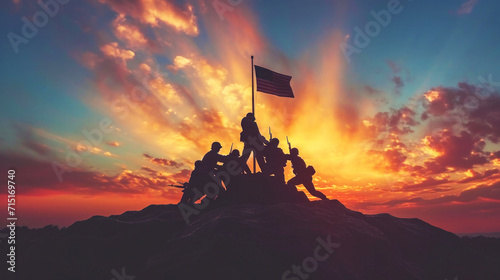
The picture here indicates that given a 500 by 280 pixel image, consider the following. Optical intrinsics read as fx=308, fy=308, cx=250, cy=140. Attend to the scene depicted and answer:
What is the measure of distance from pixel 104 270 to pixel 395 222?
36.8ft

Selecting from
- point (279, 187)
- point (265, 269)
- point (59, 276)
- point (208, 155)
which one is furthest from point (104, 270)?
point (279, 187)

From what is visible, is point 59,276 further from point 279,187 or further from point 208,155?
point 279,187

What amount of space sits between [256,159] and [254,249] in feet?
22.3

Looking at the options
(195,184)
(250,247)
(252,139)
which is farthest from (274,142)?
(250,247)

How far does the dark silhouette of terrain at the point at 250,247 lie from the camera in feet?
23.6

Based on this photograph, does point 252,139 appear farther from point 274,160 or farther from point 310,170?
point 310,170

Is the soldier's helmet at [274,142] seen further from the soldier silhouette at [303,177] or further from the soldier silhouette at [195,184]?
the soldier silhouette at [195,184]

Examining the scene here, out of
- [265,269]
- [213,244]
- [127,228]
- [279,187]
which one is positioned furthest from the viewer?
[279,187]

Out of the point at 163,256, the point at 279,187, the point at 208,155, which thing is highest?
the point at 208,155

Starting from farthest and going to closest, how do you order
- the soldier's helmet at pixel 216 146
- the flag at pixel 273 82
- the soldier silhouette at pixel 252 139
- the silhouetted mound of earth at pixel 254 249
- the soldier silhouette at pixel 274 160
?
the flag at pixel 273 82
the soldier's helmet at pixel 216 146
the soldier silhouette at pixel 252 139
the soldier silhouette at pixel 274 160
the silhouetted mound of earth at pixel 254 249

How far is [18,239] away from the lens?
10.9 m

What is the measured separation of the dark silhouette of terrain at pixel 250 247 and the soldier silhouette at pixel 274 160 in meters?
0.76

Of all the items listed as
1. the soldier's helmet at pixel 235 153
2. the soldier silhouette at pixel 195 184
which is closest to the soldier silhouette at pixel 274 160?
Result: the soldier's helmet at pixel 235 153

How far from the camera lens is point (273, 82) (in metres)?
16.4
